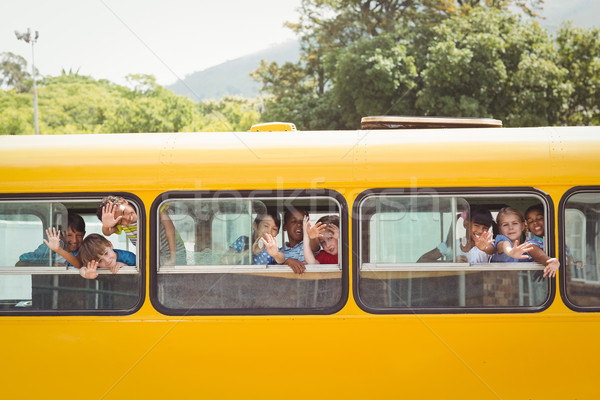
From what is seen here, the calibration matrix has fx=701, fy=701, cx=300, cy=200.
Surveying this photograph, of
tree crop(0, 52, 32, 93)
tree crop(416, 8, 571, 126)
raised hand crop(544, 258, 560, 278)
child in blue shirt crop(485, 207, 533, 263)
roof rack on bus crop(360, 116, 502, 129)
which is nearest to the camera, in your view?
raised hand crop(544, 258, 560, 278)

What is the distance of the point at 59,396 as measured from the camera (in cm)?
532

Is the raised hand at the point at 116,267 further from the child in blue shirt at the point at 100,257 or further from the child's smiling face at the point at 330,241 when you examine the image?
the child's smiling face at the point at 330,241

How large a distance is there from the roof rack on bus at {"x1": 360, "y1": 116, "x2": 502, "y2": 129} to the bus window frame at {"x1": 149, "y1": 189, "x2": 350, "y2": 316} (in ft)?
3.24

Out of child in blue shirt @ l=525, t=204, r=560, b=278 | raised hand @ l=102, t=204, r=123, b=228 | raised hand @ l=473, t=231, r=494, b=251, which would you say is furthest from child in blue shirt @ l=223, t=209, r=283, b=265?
child in blue shirt @ l=525, t=204, r=560, b=278

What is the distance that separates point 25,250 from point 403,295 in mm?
2965

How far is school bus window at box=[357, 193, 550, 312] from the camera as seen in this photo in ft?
17.2

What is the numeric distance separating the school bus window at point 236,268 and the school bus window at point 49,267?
37cm

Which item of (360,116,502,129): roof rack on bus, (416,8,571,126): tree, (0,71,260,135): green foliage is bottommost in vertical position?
(360,116,502,129): roof rack on bus

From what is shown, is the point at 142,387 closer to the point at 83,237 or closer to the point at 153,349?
the point at 153,349

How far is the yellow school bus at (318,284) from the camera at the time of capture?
519 cm

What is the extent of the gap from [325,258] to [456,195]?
110cm

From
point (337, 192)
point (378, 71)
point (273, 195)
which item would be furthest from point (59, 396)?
point (378, 71)

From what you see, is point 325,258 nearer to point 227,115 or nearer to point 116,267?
point 116,267

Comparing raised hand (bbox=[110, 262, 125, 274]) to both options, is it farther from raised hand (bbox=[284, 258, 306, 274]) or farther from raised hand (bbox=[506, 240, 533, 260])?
raised hand (bbox=[506, 240, 533, 260])
